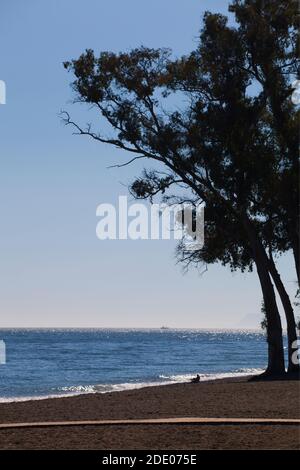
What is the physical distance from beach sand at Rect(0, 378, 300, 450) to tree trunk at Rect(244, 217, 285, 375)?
509cm

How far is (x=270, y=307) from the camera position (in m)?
31.6

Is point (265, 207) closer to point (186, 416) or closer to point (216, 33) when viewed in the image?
point (216, 33)

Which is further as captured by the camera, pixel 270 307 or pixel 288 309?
pixel 288 309

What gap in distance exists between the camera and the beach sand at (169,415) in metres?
13.3

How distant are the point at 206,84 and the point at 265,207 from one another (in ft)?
16.1

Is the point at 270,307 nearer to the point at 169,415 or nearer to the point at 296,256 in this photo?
the point at 296,256

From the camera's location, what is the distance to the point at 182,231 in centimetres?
3431

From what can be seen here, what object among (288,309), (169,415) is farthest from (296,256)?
(169,415)

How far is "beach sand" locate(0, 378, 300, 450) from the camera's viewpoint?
13.3 m

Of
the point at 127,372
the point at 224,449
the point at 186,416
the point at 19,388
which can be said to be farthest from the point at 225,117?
the point at 127,372

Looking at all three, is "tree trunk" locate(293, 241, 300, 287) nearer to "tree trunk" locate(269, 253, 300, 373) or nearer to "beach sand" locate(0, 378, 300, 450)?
"tree trunk" locate(269, 253, 300, 373)

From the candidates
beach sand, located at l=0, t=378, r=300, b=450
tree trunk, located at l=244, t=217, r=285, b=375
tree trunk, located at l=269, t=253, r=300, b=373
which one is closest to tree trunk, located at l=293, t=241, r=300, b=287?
tree trunk, located at l=269, t=253, r=300, b=373

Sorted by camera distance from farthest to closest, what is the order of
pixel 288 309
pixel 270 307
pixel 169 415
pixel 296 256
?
pixel 288 309, pixel 296 256, pixel 270 307, pixel 169 415

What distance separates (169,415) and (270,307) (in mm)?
14759
